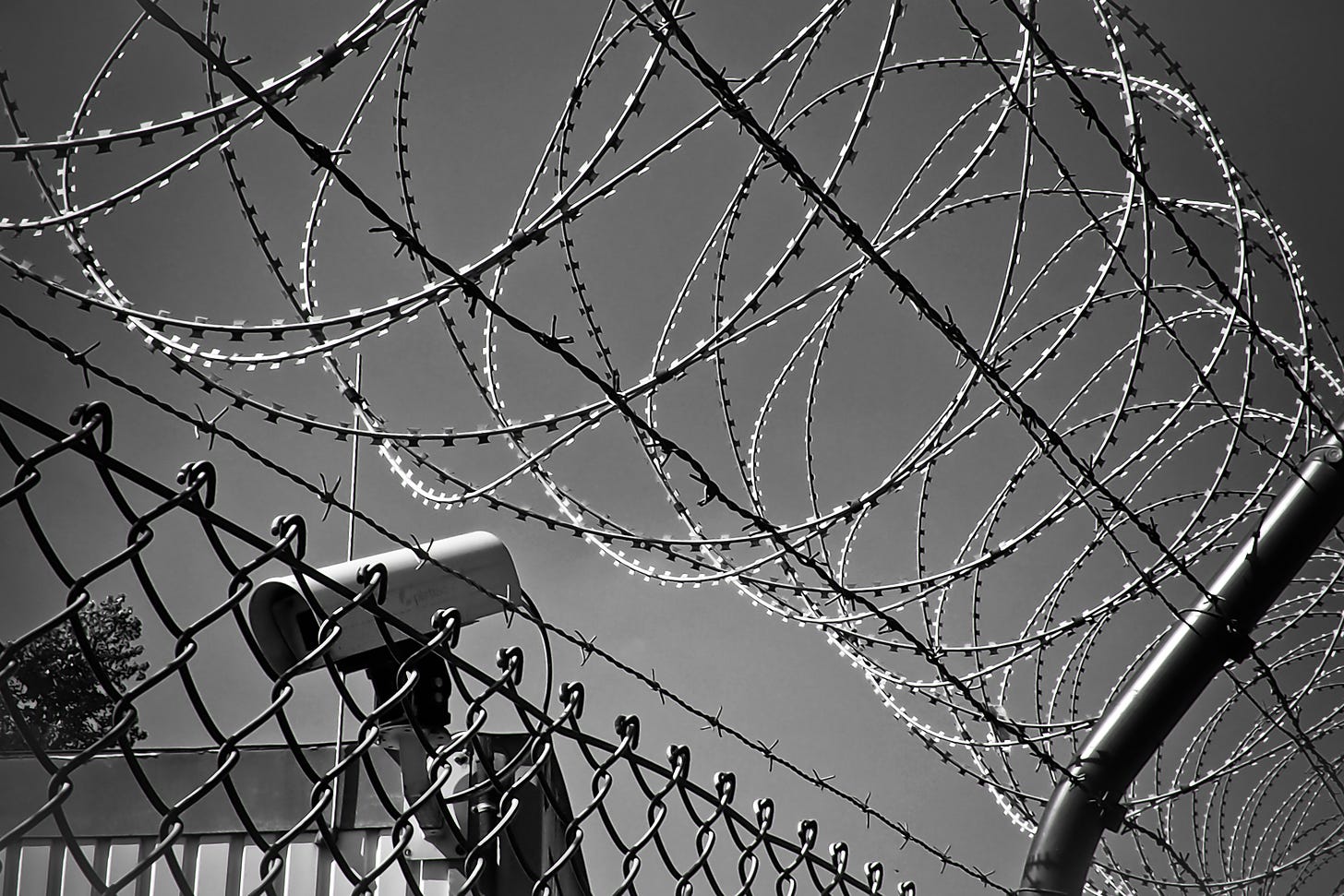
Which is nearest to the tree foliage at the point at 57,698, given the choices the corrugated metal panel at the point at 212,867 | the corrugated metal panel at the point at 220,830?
the corrugated metal panel at the point at 220,830

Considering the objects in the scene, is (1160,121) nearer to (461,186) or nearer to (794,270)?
(794,270)

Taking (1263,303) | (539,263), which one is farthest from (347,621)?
(1263,303)

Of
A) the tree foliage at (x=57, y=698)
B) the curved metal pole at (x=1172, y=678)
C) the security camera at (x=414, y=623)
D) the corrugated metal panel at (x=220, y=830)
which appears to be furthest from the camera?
the curved metal pole at (x=1172, y=678)

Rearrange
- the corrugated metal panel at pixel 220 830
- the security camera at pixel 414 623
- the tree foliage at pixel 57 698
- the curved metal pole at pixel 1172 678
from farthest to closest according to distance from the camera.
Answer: the curved metal pole at pixel 1172 678, the corrugated metal panel at pixel 220 830, the security camera at pixel 414 623, the tree foliage at pixel 57 698

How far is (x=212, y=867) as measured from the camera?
3.72m

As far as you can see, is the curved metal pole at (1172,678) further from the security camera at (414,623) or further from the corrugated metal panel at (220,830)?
the security camera at (414,623)

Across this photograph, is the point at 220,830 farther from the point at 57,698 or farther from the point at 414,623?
the point at 414,623

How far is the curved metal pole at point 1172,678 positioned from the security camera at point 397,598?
179 cm

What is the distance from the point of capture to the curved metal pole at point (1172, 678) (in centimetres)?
389

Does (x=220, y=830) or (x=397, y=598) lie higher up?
(x=397, y=598)

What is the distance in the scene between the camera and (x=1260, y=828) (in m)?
8.40

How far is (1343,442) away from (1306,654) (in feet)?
8.70

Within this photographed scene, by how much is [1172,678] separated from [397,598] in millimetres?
2331

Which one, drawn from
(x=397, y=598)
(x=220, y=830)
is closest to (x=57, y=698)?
(x=220, y=830)
